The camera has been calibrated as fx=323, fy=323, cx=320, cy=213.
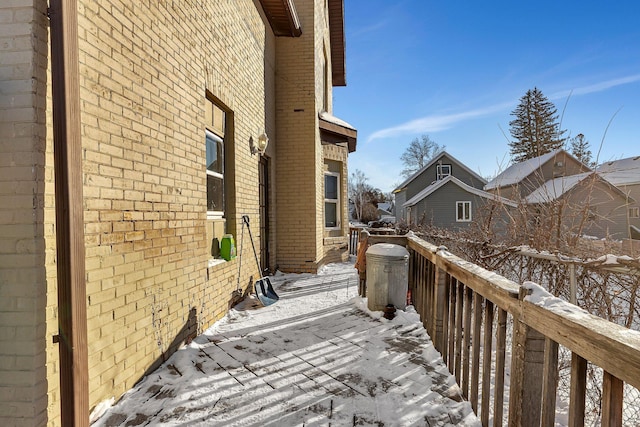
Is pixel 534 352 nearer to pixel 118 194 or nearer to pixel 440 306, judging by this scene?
pixel 440 306

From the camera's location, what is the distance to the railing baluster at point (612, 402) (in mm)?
1060

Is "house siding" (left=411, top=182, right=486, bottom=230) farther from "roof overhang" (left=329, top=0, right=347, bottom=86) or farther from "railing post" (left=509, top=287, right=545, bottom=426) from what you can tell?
"railing post" (left=509, top=287, right=545, bottom=426)

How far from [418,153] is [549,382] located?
5210cm

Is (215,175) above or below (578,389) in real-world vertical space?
above

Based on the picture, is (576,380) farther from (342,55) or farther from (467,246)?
(342,55)

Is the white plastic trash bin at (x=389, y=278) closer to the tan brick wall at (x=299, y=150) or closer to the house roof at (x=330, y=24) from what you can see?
the tan brick wall at (x=299, y=150)

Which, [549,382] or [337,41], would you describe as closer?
[549,382]

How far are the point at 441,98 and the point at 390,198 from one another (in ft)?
82.9

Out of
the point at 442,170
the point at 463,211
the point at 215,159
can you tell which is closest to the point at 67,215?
the point at 215,159

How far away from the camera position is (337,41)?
478 inches

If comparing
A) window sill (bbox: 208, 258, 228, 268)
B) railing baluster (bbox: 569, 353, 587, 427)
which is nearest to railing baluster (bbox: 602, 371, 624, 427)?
railing baluster (bbox: 569, 353, 587, 427)

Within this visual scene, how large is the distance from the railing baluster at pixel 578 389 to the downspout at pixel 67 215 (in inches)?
96.4

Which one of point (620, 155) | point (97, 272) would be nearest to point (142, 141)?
point (97, 272)

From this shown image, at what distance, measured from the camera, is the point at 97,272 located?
216cm
